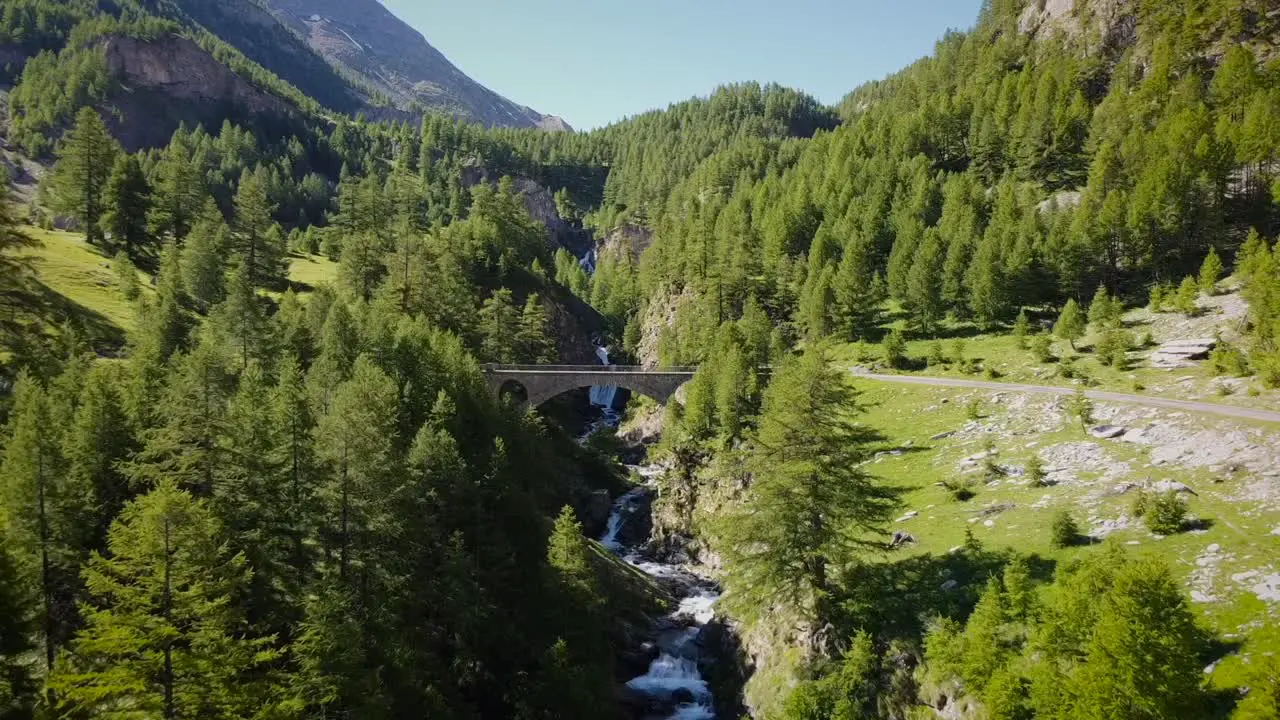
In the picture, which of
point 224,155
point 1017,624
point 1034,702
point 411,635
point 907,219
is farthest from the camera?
point 224,155

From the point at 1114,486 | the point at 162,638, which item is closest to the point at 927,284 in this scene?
the point at 1114,486

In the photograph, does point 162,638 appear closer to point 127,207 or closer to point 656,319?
point 127,207

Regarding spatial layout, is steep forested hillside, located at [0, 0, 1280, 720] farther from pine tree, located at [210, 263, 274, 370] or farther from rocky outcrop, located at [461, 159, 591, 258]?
rocky outcrop, located at [461, 159, 591, 258]

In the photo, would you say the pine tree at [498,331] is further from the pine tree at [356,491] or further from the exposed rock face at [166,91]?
the exposed rock face at [166,91]

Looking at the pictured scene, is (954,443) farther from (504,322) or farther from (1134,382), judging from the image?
(504,322)

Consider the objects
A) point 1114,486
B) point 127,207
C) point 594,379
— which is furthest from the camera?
point 127,207

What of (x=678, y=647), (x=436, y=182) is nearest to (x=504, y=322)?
(x=678, y=647)

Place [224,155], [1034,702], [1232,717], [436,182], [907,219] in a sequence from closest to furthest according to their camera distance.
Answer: [1232,717] < [1034,702] < [907,219] < [224,155] < [436,182]
